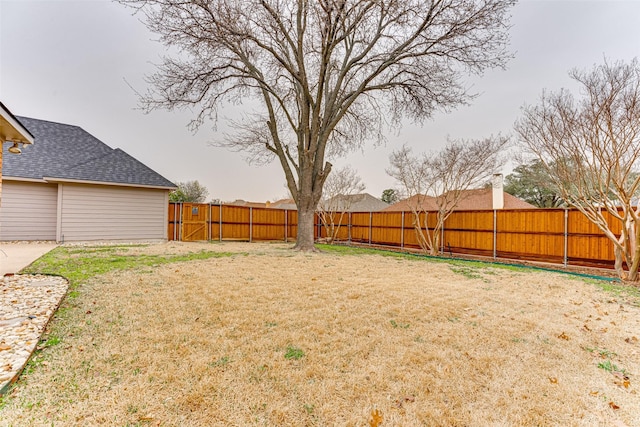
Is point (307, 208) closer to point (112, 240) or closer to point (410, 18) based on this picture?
point (410, 18)

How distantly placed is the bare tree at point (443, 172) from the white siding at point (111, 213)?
10.5 m

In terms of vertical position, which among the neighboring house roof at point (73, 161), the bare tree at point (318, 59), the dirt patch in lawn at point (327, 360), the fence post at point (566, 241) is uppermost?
the bare tree at point (318, 59)

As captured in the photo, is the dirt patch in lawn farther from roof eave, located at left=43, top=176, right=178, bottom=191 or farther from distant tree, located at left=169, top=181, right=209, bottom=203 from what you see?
distant tree, located at left=169, top=181, right=209, bottom=203

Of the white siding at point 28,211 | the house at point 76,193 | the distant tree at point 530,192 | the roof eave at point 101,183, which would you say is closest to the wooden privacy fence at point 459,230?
the roof eave at point 101,183

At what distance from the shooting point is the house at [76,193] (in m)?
10.6

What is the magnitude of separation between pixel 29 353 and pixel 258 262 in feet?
16.7

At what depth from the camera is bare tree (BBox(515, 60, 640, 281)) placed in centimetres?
590

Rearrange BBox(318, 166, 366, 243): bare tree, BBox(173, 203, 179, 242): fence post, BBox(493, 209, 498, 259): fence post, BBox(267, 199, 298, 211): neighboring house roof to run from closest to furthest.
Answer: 1. BBox(493, 209, 498, 259): fence post
2. BBox(173, 203, 179, 242): fence post
3. BBox(318, 166, 366, 243): bare tree
4. BBox(267, 199, 298, 211): neighboring house roof

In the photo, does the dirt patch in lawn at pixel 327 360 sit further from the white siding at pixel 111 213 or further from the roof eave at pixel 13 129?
the white siding at pixel 111 213

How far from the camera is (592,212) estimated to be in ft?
23.0

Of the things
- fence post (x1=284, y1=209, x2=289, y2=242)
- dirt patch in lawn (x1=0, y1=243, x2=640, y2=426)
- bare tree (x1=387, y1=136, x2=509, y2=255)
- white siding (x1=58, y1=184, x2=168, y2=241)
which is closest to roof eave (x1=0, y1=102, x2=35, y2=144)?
dirt patch in lawn (x1=0, y1=243, x2=640, y2=426)

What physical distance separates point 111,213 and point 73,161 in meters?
2.65

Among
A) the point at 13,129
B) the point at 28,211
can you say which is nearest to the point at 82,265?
the point at 13,129

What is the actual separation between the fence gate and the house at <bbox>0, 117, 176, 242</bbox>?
82 centimetres
